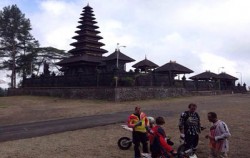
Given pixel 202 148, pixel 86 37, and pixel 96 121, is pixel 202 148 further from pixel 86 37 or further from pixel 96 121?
pixel 86 37

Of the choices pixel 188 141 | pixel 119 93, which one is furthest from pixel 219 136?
pixel 119 93

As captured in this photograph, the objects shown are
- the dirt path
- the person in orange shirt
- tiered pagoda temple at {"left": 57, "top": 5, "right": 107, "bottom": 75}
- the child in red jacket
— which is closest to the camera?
the child in red jacket

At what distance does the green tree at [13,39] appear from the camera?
53.7m

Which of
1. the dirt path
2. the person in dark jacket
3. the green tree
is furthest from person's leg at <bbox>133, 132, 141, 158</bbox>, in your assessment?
the green tree

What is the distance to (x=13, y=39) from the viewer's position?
54.2 meters

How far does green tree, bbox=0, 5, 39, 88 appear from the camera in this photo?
53.7m

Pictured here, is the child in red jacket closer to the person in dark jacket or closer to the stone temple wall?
the person in dark jacket

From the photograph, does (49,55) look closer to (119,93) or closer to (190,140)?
(119,93)

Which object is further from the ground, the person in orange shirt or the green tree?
the green tree

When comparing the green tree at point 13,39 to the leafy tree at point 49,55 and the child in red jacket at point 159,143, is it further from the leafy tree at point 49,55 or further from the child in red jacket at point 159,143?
the child in red jacket at point 159,143

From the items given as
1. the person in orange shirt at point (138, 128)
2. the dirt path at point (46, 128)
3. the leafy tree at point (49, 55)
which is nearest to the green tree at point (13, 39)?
the leafy tree at point (49, 55)

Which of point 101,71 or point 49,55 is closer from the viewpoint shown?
point 101,71

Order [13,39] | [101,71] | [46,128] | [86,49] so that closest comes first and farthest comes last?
[46,128] → [101,71] → [86,49] → [13,39]

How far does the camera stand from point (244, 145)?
10430 mm
